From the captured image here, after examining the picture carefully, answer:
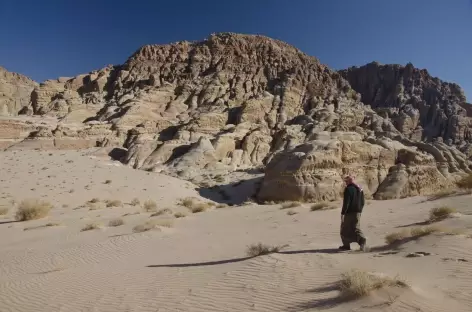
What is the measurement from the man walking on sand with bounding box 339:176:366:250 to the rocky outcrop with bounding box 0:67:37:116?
67639 millimetres

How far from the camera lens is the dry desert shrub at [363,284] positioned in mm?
3727

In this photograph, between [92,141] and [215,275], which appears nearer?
[215,275]

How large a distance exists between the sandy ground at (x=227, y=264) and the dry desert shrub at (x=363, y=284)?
92 mm

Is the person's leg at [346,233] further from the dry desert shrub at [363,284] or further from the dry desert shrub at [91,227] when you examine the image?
the dry desert shrub at [91,227]

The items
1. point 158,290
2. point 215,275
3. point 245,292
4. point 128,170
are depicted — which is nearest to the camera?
point 245,292

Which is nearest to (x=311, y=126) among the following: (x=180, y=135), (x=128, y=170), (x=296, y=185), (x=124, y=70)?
(x=180, y=135)

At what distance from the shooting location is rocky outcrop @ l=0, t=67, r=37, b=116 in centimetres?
6538

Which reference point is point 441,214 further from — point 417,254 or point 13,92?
point 13,92

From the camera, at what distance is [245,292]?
14.8ft

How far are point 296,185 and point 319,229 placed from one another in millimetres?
8703

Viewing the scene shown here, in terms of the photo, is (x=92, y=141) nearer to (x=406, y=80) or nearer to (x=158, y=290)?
(x=158, y=290)

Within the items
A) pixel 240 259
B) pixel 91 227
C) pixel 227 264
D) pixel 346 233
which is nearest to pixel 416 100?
pixel 91 227

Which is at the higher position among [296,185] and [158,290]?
[296,185]

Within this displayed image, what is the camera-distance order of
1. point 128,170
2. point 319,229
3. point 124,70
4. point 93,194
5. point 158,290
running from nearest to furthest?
1. point 158,290
2. point 319,229
3. point 93,194
4. point 128,170
5. point 124,70
